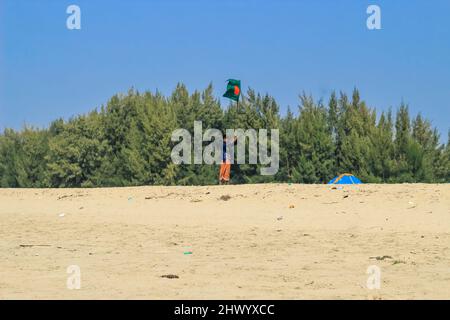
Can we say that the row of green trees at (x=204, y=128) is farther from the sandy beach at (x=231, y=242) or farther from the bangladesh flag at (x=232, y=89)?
the sandy beach at (x=231, y=242)

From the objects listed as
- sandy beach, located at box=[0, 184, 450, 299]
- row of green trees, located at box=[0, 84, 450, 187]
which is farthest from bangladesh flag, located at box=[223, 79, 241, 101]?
row of green trees, located at box=[0, 84, 450, 187]

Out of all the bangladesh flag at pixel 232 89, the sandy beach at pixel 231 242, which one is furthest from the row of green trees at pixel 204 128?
the sandy beach at pixel 231 242

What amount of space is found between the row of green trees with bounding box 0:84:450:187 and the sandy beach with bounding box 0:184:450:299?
20.6m

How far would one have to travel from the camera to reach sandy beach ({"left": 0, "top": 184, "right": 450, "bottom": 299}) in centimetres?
786

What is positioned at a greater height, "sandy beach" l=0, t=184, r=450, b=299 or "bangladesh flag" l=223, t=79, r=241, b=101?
"bangladesh flag" l=223, t=79, r=241, b=101

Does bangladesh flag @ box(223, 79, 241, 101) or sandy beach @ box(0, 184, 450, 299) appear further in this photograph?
bangladesh flag @ box(223, 79, 241, 101)

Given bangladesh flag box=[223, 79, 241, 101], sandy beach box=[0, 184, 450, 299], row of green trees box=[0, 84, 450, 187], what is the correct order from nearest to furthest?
sandy beach box=[0, 184, 450, 299] → bangladesh flag box=[223, 79, 241, 101] → row of green trees box=[0, 84, 450, 187]

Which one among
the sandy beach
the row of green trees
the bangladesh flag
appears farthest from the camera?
the row of green trees

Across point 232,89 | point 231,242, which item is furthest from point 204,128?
point 231,242

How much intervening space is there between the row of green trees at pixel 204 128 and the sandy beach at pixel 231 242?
67.5ft

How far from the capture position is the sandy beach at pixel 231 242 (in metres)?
7.86

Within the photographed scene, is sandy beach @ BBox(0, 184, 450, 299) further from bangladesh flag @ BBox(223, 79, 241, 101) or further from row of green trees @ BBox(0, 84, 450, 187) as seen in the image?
row of green trees @ BBox(0, 84, 450, 187)

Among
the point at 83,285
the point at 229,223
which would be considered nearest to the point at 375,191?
the point at 229,223
